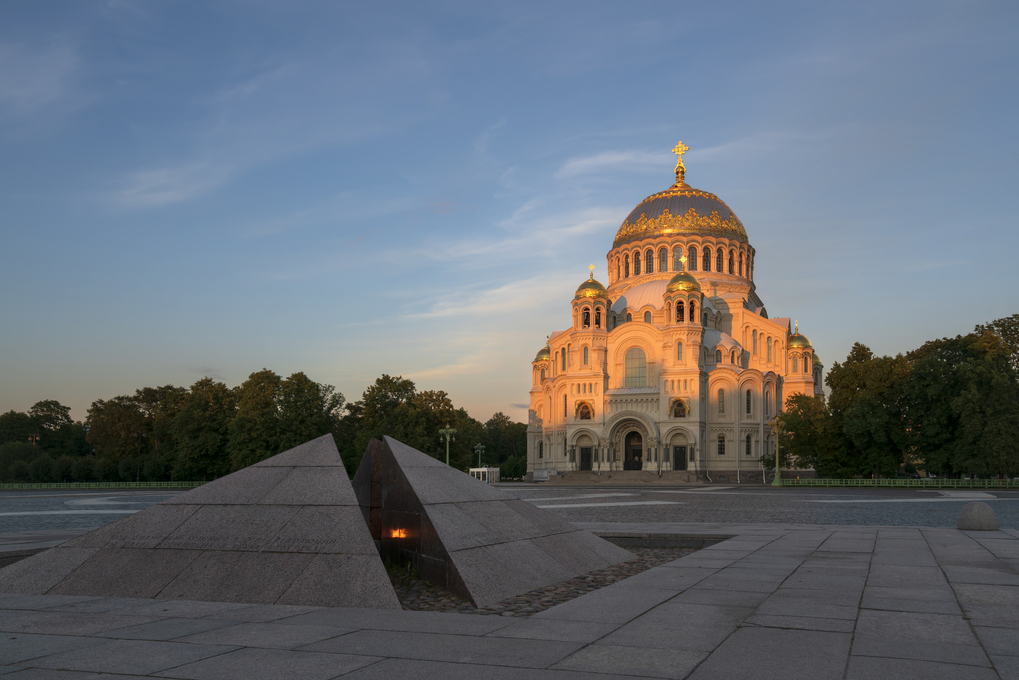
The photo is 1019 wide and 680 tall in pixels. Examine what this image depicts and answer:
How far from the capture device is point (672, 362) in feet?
225

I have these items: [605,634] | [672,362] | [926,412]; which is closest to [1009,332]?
[926,412]

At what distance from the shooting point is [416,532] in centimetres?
859

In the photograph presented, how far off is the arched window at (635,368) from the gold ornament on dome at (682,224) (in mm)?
13354

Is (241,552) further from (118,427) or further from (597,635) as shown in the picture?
(118,427)

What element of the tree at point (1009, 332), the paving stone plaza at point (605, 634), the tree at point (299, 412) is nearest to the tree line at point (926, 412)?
the tree at point (1009, 332)

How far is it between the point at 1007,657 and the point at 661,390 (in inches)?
2524

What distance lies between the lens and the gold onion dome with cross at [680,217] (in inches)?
3063

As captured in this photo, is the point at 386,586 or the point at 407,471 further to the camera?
the point at 407,471

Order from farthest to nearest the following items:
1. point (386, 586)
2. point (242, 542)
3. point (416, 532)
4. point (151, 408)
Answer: point (151, 408)
point (416, 532)
point (242, 542)
point (386, 586)

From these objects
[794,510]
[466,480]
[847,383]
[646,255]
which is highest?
[646,255]

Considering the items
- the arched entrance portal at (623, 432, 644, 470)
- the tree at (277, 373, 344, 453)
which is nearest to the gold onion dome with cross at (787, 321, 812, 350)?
the arched entrance portal at (623, 432, 644, 470)

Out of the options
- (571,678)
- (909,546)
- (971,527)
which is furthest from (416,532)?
(971,527)

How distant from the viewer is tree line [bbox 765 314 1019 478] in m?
47.5

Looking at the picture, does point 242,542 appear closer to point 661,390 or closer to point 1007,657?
point 1007,657
